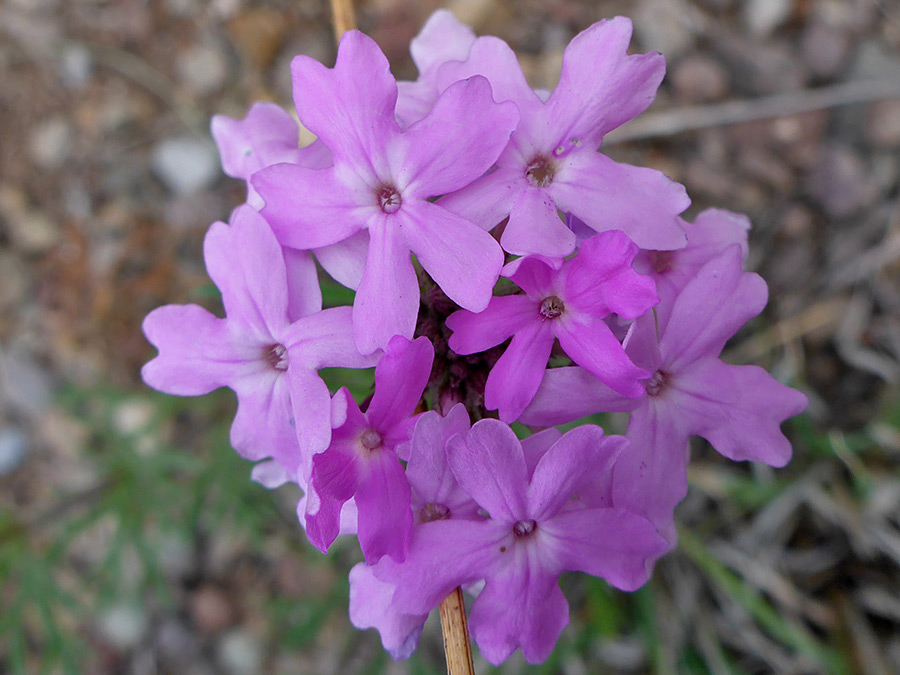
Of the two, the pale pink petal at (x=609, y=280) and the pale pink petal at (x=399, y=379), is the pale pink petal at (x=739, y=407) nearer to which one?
the pale pink petal at (x=609, y=280)

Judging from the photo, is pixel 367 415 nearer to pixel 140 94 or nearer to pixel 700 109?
pixel 700 109

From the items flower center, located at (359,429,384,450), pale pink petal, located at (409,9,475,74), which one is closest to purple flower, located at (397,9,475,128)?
pale pink petal, located at (409,9,475,74)

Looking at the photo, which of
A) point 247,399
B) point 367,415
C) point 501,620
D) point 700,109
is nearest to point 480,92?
point 367,415

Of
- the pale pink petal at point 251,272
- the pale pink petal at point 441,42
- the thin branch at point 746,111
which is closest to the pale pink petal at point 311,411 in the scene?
the pale pink petal at point 251,272

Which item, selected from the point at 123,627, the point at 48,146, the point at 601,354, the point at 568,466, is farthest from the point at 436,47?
the point at 123,627

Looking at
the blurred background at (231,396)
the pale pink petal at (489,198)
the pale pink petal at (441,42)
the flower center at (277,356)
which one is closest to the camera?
the pale pink petal at (489,198)

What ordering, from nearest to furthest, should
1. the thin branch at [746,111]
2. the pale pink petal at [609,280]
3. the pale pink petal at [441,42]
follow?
1. the pale pink petal at [609,280]
2. the pale pink petal at [441,42]
3. the thin branch at [746,111]
